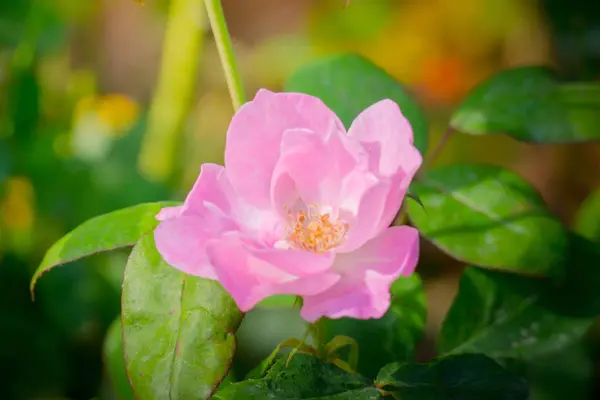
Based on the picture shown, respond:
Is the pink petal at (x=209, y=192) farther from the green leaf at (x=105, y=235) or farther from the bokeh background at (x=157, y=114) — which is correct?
the bokeh background at (x=157, y=114)

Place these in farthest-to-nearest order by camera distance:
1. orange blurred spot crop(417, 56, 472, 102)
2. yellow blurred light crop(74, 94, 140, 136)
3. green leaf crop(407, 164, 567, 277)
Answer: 1. orange blurred spot crop(417, 56, 472, 102)
2. yellow blurred light crop(74, 94, 140, 136)
3. green leaf crop(407, 164, 567, 277)

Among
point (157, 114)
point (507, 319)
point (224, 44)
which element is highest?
point (224, 44)

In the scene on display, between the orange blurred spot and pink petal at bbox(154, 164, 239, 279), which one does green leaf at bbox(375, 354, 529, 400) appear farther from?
the orange blurred spot

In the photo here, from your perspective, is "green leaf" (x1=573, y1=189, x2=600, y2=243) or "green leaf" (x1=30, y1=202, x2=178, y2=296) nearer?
"green leaf" (x1=30, y1=202, x2=178, y2=296)

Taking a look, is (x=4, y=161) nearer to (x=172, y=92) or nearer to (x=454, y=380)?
(x=172, y=92)

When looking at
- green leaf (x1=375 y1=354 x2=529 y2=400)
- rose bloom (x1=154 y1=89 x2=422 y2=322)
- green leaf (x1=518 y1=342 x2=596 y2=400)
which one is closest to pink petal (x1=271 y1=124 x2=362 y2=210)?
rose bloom (x1=154 y1=89 x2=422 y2=322)

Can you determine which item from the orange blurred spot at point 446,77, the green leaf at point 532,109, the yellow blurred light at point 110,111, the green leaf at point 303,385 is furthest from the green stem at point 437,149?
the orange blurred spot at point 446,77

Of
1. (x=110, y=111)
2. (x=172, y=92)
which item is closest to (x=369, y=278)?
(x=172, y=92)

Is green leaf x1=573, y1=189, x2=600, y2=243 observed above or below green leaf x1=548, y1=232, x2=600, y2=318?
below
